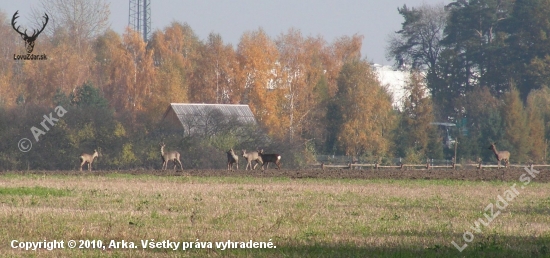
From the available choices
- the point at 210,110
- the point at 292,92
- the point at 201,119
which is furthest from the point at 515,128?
the point at 201,119

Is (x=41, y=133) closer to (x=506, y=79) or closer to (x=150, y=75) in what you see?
(x=150, y=75)

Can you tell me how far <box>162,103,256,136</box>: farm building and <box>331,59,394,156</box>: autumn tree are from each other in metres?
10.8

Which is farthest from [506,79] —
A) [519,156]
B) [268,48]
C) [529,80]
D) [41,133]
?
[41,133]

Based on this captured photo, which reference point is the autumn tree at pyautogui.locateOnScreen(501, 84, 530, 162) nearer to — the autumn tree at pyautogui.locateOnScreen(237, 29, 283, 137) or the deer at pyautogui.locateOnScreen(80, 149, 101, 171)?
the autumn tree at pyautogui.locateOnScreen(237, 29, 283, 137)

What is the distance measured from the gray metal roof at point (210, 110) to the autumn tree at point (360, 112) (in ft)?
32.4

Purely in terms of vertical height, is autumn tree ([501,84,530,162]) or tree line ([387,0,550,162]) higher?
tree line ([387,0,550,162])

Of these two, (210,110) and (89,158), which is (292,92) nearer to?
(210,110)

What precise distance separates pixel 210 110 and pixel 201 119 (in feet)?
4.17

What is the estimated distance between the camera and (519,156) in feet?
221

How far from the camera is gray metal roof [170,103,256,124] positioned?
56.8 m

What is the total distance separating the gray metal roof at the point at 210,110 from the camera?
56.8m

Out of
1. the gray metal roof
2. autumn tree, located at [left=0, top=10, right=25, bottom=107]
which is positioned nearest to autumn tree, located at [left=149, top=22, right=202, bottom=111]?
the gray metal roof

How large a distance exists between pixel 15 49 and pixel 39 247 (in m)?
69.3

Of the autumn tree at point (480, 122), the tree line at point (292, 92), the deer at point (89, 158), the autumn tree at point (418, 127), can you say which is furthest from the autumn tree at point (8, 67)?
the autumn tree at point (480, 122)
